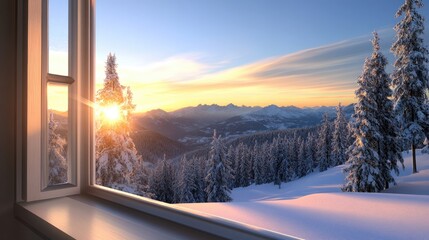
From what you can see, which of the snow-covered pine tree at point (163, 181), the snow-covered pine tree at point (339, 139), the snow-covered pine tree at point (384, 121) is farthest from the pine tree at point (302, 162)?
the snow-covered pine tree at point (384, 121)

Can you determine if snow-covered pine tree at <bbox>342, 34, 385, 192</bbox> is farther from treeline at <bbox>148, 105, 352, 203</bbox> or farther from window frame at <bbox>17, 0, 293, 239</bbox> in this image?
window frame at <bbox>17, 0, 293, 239</bbox>

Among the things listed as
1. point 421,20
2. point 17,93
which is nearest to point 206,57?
point 421,20

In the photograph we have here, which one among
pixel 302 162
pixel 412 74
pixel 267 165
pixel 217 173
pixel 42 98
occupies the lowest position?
pixel 267 165

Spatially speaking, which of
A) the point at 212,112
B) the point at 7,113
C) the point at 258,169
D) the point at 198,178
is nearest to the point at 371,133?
the point at 212,112

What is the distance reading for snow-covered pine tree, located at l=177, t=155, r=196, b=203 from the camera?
520 inches

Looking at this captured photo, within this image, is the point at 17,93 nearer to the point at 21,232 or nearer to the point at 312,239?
the point at 21,232

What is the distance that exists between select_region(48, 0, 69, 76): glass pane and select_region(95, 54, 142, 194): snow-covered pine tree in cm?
507

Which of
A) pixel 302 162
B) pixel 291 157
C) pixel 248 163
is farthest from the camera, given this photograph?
pixel 291 157

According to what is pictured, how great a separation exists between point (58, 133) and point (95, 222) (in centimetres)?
71

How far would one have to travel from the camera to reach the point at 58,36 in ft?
3.54

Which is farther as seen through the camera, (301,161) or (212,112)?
(301,161)

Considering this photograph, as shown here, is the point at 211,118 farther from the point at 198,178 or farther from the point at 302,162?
Answer: the point at 302,162

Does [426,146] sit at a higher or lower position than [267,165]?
higher

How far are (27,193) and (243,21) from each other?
225 inches
